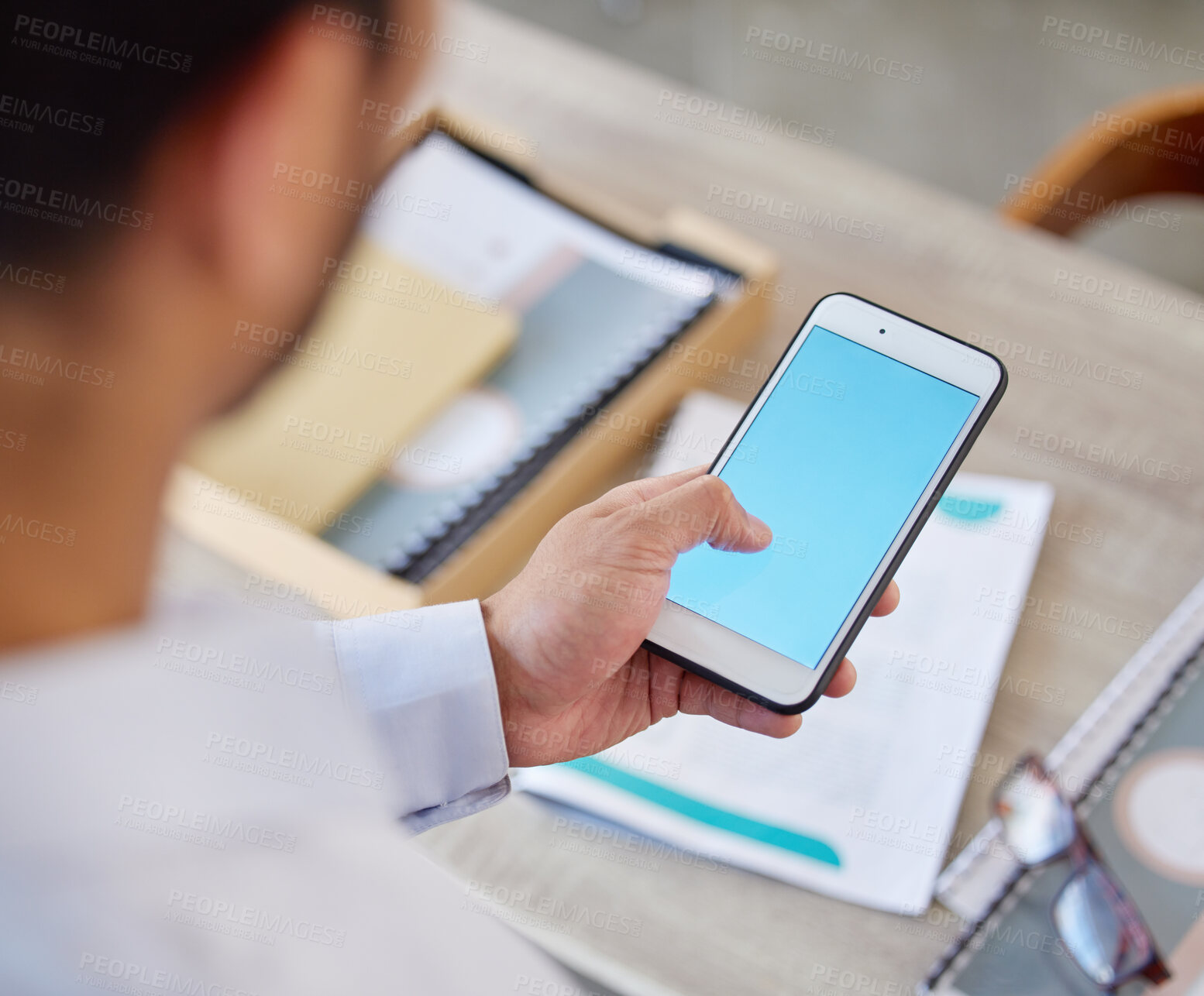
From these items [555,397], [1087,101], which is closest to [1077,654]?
[555,397]

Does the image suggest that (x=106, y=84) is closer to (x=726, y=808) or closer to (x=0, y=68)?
(x=0, y=68)

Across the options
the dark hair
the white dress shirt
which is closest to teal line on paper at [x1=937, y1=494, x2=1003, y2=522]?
the white dress shirt

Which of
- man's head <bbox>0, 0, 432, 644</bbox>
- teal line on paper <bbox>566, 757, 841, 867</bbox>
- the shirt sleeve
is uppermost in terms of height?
man's head <bbox>0, 0, 432, 644</bbox>

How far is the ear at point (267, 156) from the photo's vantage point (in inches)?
11.1

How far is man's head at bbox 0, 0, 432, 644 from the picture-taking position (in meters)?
0.27

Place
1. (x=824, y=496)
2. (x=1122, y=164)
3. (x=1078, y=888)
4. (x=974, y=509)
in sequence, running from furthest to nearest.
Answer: (x=1122, y=164) → (x=974, y=509) → (x=1078, y=888) → (x=824, y=496)

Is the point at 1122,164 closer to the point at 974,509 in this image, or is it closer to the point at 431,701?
the point at 974,509

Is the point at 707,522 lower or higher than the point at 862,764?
higher

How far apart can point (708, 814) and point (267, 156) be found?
1.39ft

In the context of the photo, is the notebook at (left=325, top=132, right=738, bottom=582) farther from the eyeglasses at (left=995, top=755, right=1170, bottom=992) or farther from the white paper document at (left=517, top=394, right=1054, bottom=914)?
the eyeglasses at (left=995, top=755, right=1170, bottom=992)

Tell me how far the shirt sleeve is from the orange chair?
579 millimetres

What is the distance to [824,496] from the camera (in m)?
0.42

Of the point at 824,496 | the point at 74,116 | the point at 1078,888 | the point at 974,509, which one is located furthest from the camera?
the point at 974,509

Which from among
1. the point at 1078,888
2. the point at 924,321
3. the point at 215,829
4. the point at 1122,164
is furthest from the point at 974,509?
the point at 215,829
